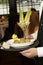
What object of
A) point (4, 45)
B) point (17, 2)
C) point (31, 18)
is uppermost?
point (17, 2)

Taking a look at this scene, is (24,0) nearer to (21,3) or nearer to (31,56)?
(21,3)

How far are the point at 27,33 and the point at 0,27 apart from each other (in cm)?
42

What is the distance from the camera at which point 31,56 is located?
1289 mm

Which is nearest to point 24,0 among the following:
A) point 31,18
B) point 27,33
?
point 31,18

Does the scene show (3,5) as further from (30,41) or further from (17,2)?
(30,41)

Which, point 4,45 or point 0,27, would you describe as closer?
point 4,45

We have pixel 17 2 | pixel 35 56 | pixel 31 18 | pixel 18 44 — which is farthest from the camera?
pixel 17 2

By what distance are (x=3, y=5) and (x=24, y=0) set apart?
317 mm

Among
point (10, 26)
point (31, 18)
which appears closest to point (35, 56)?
point (31, 18)

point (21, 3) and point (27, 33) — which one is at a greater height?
point (21, 3)

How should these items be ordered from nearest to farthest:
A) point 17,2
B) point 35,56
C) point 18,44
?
point 35,56, point 18,44, point 17,2

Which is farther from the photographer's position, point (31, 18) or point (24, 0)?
point (24, 0)

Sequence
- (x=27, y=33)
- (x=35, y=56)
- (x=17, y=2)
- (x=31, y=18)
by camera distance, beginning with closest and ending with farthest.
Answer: (x=35, y=56) → (x=27, y=33) → (x=31, y=18) → (x=17, y=2)

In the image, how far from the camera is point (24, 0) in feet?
7.70
